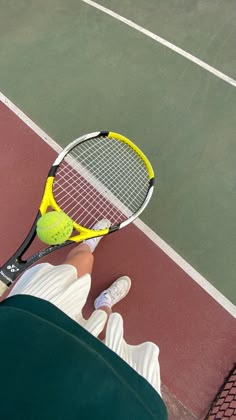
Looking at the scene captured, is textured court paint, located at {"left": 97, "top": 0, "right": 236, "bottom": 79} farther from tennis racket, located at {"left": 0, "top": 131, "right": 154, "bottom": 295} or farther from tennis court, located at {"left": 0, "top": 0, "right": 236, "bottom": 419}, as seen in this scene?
tennis racket, located at {"left": 0, "top": 131, "right": 154, "bottom": 295}

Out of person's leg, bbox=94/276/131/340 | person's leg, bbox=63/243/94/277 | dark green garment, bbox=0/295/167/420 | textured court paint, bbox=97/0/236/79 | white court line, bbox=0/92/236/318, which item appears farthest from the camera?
textured court paint, bbox=97/0/236/79

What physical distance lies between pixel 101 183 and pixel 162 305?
33.8 inches

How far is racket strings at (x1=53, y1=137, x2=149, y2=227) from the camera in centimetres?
238

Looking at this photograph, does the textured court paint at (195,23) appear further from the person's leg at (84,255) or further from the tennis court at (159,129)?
the person's leg at (84,255)

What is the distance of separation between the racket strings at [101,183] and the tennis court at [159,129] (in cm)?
15

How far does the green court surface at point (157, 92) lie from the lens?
2.43 meters

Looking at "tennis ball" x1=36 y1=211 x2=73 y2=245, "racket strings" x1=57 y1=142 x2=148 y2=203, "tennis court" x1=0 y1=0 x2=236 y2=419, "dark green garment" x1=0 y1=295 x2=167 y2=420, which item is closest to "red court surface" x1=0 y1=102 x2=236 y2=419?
"tennis court" x1=0 y1=0 x2=236 y2=419

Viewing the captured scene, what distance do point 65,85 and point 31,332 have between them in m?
2.24

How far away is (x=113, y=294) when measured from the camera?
6.96 ft

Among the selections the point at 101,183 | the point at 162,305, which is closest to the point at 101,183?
the point at 101,183

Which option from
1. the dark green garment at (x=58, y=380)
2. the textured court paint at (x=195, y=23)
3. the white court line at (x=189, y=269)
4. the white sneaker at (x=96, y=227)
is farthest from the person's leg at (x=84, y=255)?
the textured court paint at (x=195, y=23)

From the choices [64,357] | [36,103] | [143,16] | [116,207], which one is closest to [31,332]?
[64,357]

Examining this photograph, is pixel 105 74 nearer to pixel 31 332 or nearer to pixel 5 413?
pixel 31 332

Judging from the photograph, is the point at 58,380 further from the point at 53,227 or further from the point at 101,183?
the point at 101,183
